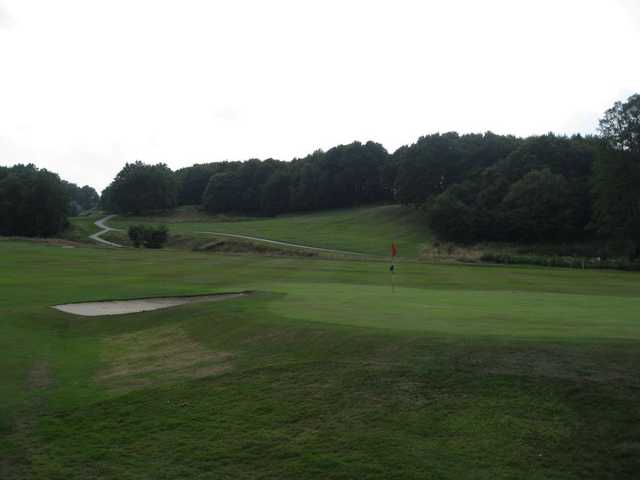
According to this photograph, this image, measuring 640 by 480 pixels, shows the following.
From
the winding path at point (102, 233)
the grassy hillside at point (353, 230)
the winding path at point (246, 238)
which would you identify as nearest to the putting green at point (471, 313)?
the winding path at point (246, 238)

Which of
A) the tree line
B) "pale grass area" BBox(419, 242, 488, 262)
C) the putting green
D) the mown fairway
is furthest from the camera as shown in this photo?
the tree line

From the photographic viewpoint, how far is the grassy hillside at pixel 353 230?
79.3m

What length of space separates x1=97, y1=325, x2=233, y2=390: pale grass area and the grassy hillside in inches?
2203

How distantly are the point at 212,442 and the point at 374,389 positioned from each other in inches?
106

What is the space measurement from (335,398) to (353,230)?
290ft

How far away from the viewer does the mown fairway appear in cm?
762

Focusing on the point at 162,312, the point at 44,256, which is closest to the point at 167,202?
the point at 44,256

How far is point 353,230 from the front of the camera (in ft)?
320

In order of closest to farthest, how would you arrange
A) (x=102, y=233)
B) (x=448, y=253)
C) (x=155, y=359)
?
1. (x=155, y=359)
2. (x=448, y=253)
3. (x=102, y=233)

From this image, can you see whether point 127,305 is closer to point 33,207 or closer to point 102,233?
point 102,233

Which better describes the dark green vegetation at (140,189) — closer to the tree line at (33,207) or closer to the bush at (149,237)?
the tree line at (33,207)

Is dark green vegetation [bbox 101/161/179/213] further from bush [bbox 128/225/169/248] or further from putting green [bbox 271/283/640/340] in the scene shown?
putting green [bbox 271/283/640/340]

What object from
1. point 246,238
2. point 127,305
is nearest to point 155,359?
point 127,305

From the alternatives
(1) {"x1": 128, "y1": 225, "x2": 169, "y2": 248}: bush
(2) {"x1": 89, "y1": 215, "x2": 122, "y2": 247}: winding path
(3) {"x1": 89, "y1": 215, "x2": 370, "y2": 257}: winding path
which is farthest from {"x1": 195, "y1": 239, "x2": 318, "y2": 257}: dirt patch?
(2) {"x1": 89, "y1": 215, "x2": 122, "y2": 247}: winding path
